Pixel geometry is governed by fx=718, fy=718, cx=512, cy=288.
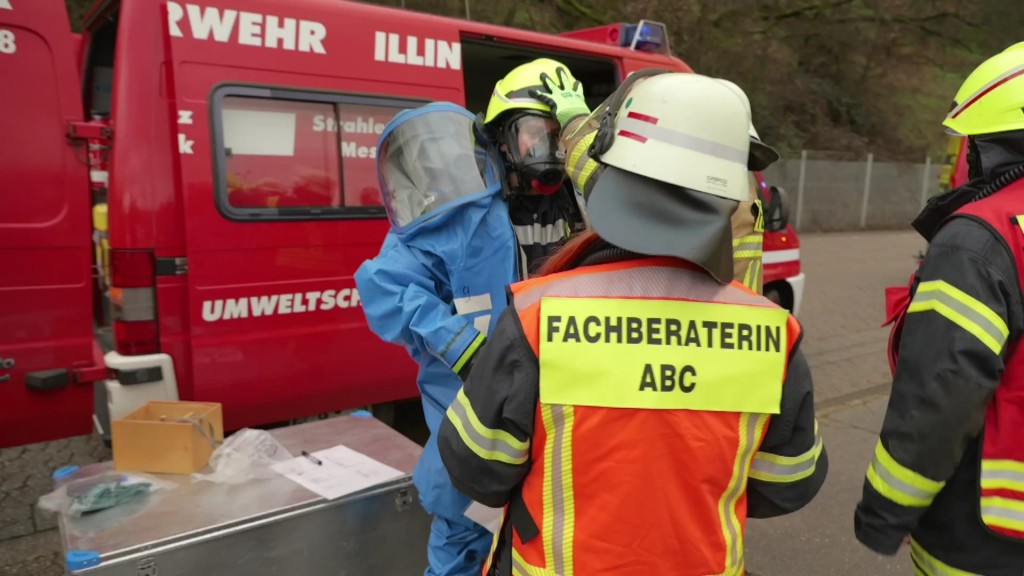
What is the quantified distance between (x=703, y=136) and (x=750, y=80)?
676 inches

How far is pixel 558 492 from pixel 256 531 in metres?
1.29

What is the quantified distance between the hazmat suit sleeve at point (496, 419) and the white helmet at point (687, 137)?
36 cm

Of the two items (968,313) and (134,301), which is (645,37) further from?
(968,313)

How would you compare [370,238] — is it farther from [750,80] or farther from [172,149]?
[750,80]

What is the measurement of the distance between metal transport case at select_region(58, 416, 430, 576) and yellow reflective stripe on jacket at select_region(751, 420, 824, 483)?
1388 mm

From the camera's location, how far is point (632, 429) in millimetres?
1259

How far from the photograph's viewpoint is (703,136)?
126 cm

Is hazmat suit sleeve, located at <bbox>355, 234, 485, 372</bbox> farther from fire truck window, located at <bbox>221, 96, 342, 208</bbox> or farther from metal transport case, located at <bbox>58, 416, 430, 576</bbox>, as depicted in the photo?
fire truck window, located at <bbox>221, 96, 342, 208</bbox>

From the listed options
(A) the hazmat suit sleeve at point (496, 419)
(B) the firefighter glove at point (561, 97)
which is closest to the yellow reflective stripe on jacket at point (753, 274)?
(B) the firefighter glove at point (561, 97)

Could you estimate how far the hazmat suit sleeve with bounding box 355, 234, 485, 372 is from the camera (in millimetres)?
1925

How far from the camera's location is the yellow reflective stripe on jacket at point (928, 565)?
1697mm

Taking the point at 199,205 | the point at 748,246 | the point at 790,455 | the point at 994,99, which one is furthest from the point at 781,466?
the point at 199,205

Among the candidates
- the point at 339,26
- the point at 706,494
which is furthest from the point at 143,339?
the point at 706,494

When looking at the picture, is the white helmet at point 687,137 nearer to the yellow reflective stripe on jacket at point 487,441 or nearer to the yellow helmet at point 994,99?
the yellow reflective stripe on jacket at point 487,441
